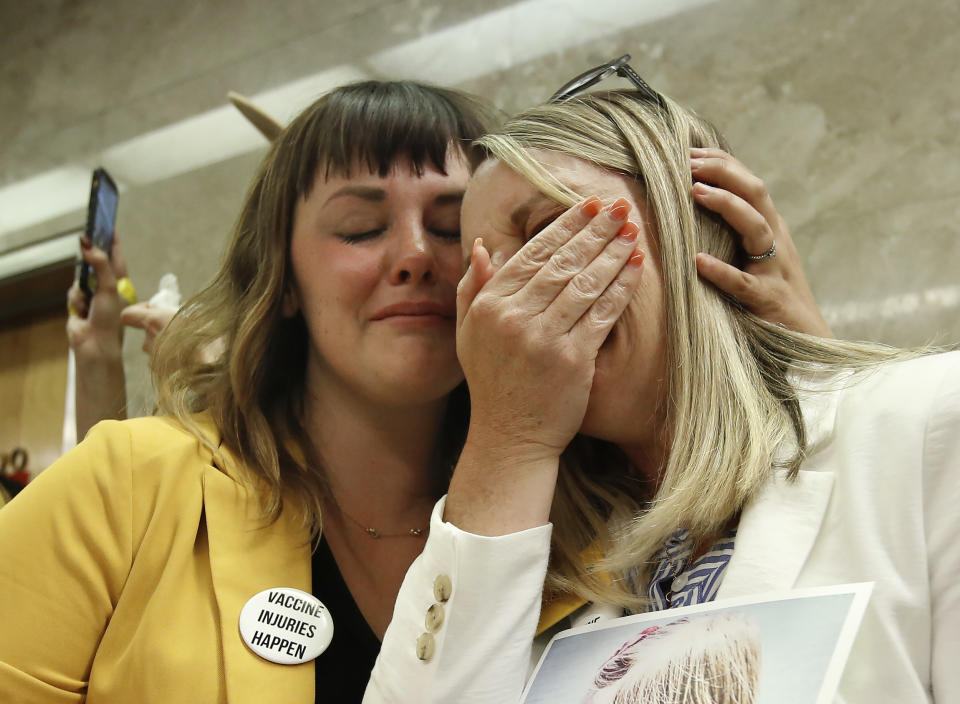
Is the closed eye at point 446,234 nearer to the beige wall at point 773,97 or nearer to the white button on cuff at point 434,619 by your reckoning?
the white button on cuff at point 434,619

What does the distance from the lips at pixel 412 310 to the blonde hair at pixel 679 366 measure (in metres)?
0.25

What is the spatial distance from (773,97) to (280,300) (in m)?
1.19

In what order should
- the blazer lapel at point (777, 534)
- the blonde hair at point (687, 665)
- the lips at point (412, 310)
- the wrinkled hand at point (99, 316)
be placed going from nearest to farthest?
the blonde hair at point (687, 665)
the blazer lapel at point (777, 534)
the lips at point (412, 310)
the wrinkled hand at point (99, 316)

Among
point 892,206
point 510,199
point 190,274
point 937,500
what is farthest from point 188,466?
point 190,274

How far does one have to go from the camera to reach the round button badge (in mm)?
1130

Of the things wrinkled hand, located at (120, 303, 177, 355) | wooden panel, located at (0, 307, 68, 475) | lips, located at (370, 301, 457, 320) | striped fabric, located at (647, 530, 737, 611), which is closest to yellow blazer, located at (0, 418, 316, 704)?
lips, located at (370, 301, 457, 320)

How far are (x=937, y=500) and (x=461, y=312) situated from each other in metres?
0.58

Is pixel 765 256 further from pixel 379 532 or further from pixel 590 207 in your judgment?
pixel 379 532

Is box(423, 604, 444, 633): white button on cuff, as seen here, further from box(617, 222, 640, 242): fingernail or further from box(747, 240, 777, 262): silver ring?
box(747, 240, 777, 262): silver ring

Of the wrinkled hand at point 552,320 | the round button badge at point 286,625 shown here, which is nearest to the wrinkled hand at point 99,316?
the round button badge at point 286,625

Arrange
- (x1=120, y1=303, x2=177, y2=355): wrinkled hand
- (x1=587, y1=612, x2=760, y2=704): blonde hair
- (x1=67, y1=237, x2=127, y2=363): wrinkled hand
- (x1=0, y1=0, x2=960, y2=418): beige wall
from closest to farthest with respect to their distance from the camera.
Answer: (x1=587, y1=612, x2=760, y2=704): blonde hair
(x1=0, y1=0, x2=960, y2=418): beige wall
(x1=120, y1=303, x2=177, y2=355): wrinkled hand
(x1=67, y1=237, x2=127, y2=363): wrinkled hand

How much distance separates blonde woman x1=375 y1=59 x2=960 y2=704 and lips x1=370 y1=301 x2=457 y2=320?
158 mm

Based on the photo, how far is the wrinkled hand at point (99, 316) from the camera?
2.15 meters

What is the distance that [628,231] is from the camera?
1.08 metres
